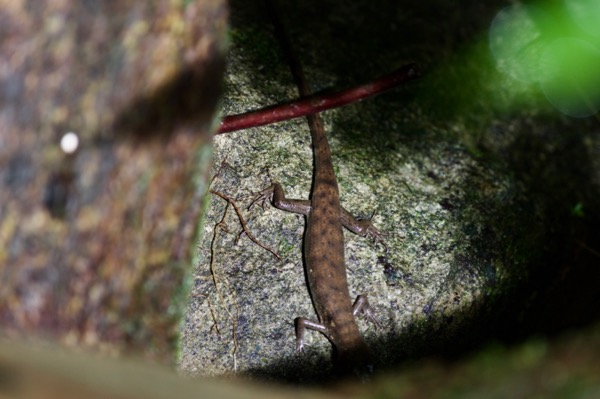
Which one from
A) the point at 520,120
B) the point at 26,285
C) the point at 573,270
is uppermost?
the point at 26,285

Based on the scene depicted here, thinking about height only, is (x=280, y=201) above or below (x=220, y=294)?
above

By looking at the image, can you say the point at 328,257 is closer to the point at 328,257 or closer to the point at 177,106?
the point at 328,257

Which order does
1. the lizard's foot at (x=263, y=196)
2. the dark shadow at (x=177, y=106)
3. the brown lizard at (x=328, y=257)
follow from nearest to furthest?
the dark shadow at (x=177, y=106) < the brown lizard at (x=328, y=257) < the lizard's foot at (x=263, y=196)

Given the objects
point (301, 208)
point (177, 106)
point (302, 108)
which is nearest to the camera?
point (177, 106)

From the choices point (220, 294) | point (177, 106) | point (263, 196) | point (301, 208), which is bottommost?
point (220, 294)

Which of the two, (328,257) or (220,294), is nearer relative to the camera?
(220,294)

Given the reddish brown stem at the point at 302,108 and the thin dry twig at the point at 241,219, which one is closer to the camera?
the reddish brown stem at the point at 302,108

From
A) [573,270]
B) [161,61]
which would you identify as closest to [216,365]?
[161,61]

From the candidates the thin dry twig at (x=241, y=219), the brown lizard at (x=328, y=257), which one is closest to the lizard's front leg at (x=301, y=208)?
the brown lizard at (x=328, y=257)

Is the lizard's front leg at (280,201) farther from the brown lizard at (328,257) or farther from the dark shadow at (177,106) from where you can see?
the dark shadow at (177,106)

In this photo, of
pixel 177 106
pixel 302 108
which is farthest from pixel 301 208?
pixel 177 106

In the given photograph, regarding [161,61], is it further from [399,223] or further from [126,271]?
[399,223]
